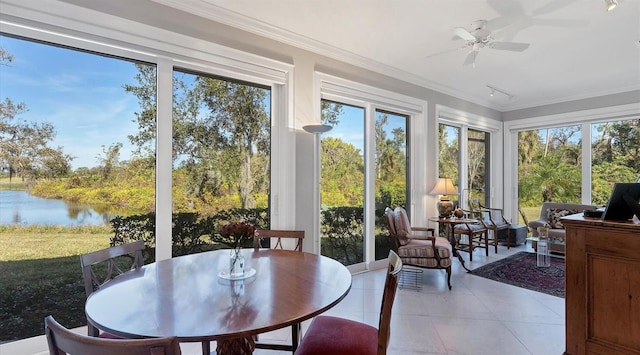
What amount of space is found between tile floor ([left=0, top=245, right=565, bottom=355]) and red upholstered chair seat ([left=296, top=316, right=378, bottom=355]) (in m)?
A: 0.87

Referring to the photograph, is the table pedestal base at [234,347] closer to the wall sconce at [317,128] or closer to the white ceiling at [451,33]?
the wall sconce at [317,128]

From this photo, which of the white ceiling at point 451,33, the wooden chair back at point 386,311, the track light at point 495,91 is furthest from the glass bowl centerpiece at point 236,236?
the track light at point 495,91

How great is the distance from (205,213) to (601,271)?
3033 millimetres

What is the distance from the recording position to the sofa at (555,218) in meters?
4.71

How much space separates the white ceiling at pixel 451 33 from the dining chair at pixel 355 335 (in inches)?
93.8

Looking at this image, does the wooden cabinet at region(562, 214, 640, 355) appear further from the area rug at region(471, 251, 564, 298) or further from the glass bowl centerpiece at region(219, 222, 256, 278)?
the glass bowl centerpiece at region(219, 222, 256, 278)

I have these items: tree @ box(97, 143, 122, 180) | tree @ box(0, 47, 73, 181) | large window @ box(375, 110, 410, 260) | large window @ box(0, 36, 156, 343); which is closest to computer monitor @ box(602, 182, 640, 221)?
large window @ box(375, 110, 410, 260)

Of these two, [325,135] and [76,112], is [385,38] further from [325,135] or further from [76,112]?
[76,112]

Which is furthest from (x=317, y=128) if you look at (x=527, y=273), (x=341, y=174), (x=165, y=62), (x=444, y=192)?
(x=527, y=273)

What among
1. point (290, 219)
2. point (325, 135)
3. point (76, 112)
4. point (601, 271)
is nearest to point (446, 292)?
point (601, 271)

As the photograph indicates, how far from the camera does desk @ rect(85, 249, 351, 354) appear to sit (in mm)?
1091

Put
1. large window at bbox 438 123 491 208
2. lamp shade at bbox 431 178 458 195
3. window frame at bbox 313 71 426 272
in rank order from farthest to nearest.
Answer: large window at bbox 438 123 491 208 → lamp shade at bbox 431 178 458 195 → window frame at bbox 313 71 426 272

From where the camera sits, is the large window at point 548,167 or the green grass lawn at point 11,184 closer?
the green grass lawn at point 11,184

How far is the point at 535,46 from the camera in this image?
3.56 m
